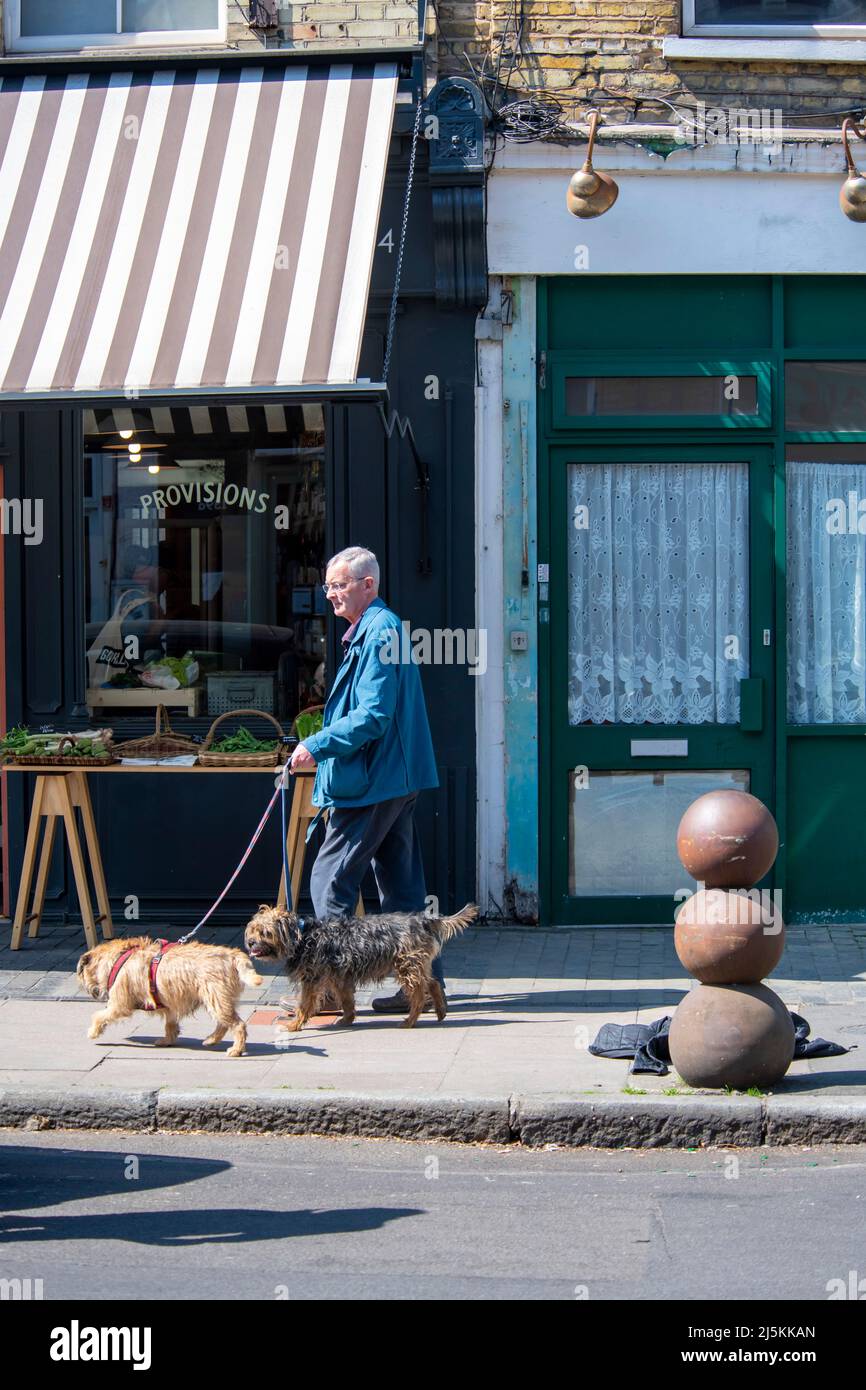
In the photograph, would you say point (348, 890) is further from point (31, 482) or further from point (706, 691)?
point (31, 482)

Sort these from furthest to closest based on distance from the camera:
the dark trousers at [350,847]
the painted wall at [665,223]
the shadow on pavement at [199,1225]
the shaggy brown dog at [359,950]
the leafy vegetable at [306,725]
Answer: the painted wall at [665,223] → the leafy vegetable at [306,725] → the dark trousers at [350,847] → the shaggy brown dog at [359,950] → the shadow on pavement at [199,1225]

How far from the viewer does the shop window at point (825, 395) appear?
359 inches

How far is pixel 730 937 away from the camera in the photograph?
608 cm

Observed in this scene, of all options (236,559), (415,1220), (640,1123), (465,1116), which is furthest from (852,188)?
(415,1220)

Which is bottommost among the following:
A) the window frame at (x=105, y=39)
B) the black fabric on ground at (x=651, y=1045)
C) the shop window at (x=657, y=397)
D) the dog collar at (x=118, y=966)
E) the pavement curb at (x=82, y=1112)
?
the pavement curb at (x=82, y=1112)

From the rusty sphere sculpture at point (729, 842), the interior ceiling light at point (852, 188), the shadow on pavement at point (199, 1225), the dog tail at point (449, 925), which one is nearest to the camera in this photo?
the shadow on pavement at point (199, 1225)

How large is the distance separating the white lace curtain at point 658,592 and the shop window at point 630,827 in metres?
0.35

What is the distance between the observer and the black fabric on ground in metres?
6.43

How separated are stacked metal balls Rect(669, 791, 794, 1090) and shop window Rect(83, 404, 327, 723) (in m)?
3.60

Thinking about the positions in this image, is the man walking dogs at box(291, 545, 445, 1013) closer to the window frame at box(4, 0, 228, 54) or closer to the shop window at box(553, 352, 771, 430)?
the shop window at box(553, 352, 771, 430)

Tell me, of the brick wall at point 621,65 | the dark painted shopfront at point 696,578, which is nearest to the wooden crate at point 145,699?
the dark painted shopfront at point 696,578

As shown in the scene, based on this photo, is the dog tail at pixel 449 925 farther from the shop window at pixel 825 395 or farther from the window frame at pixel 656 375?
the shop window at pixel 825 395

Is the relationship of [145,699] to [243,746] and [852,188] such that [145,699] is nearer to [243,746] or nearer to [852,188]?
[243,746]
